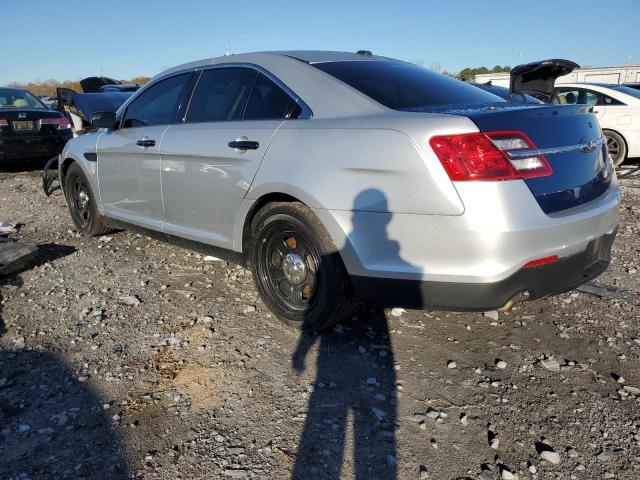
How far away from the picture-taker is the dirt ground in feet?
7.15

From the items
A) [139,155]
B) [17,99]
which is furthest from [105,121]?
[17,99]

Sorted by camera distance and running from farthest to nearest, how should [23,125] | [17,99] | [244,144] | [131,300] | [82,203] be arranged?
[17,99], [23,125], [82,203], [131,300], [244,144]

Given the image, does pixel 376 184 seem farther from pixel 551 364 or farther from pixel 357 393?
pixel 551 364

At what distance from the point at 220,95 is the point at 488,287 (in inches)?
91.4

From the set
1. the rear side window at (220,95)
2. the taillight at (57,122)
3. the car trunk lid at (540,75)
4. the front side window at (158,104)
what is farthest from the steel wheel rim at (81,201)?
the car trunk lid at (540,75)

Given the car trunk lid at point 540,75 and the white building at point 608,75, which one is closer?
the car trunk lid at point 540,75

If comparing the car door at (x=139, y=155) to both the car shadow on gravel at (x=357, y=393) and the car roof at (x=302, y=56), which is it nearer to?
the car roof at (x=302, y=56)

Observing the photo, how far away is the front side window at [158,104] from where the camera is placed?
411 centimetres

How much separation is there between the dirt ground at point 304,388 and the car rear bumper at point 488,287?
0.43m

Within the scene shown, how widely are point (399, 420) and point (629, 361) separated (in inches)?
55.9

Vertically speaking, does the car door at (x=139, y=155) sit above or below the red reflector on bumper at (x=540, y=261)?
above

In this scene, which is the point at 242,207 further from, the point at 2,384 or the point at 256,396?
the point at 2,384

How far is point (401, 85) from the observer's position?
10.5 feet

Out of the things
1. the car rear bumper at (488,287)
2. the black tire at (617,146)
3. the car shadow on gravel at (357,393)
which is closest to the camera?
the car shadow on gravel at (357,393)
